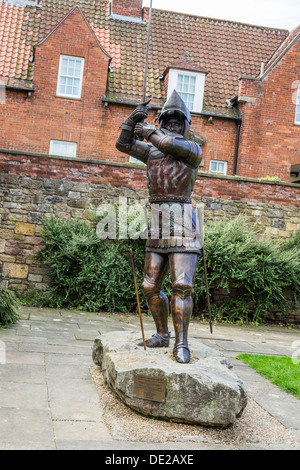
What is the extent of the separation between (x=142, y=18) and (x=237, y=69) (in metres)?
4.23

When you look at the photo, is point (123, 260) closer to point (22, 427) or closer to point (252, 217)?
point (252, 217)

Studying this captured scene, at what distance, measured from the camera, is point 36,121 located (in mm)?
16672

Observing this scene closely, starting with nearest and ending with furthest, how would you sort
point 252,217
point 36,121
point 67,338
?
point 67,338, point 252,217, point 36,121

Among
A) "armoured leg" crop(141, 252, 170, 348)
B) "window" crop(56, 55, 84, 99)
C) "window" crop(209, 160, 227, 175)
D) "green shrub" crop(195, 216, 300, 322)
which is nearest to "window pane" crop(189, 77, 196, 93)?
"window" crop(209, 160, 227, 175)

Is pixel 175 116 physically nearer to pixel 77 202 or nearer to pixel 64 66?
pixel 77 202

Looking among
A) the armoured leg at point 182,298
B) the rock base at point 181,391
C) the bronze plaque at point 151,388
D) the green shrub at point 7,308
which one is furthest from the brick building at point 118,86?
the bronze plaque at point 151,388

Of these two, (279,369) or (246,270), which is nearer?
(279,369)

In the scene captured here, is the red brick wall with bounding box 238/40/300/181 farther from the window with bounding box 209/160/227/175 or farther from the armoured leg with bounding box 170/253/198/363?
the armoured leg with bounding box 170/253/198/363

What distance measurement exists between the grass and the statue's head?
288 centimetres

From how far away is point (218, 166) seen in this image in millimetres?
17953

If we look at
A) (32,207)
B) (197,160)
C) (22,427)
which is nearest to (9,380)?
(22,427)

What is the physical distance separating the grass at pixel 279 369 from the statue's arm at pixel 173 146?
260 cm

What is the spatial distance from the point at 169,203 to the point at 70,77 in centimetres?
1346

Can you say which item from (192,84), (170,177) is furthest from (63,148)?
(170,177)
